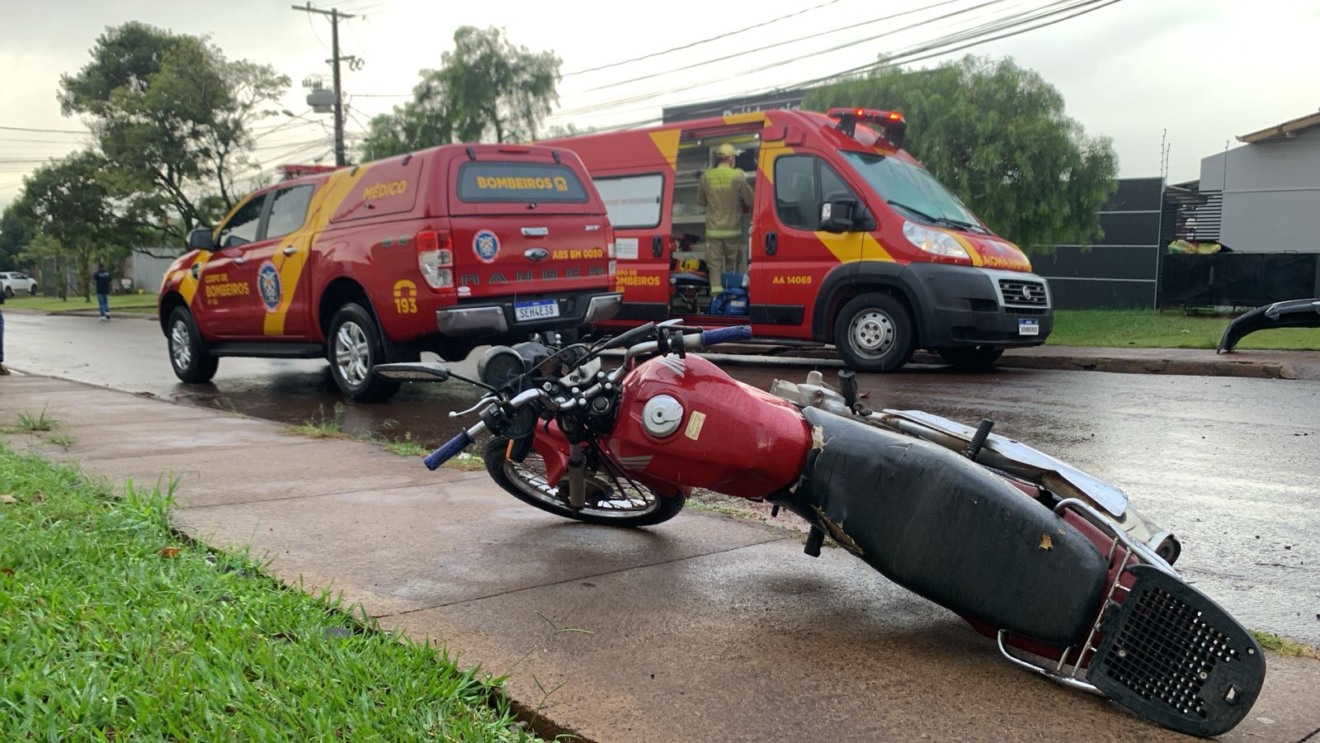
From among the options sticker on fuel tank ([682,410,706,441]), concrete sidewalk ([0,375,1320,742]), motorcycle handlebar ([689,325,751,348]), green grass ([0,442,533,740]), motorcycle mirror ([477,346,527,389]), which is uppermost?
motorcycle handlebar ([689,325,751,348])

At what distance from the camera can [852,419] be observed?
10.2 ft

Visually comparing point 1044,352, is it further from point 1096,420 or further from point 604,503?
point 604,503

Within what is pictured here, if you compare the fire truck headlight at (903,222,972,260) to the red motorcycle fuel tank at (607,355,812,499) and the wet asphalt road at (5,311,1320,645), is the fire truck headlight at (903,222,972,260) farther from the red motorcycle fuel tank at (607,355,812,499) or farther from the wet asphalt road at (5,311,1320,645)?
the red motorcycle fuel tank at (607,355,812,499)

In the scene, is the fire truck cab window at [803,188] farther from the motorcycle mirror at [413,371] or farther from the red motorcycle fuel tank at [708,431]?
the motorcycle mirror at [413,371]

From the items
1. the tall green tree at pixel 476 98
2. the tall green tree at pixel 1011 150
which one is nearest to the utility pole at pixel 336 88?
the tall green tree at pixel 476 98

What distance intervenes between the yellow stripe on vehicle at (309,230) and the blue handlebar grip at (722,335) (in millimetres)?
6211

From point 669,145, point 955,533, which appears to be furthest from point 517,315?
point 955,533

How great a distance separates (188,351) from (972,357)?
8012 millimetres

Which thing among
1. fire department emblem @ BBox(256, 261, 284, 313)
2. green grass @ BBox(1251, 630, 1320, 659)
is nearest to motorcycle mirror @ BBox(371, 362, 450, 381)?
green grass @ BBox(1251, 630, 1320, 659)

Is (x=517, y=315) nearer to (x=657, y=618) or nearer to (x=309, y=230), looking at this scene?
(x=309, y=230)

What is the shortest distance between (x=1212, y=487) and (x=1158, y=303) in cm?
1695

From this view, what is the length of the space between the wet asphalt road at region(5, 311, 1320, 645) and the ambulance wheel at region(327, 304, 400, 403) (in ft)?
0.59

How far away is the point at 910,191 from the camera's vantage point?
399 inches

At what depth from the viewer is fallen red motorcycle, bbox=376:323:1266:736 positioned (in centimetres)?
231
